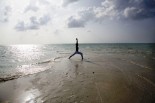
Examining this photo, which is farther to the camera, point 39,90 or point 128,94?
point 39,90

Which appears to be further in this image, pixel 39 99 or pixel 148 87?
pixel 148 87

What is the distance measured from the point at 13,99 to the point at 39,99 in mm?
1194

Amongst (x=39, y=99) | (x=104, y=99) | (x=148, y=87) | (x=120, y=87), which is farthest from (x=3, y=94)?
(x=148, y=87)

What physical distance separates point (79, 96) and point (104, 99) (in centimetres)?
113

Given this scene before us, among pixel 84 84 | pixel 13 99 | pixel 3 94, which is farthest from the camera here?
pixel 84 84

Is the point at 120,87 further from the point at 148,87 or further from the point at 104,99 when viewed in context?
the point at 104,99

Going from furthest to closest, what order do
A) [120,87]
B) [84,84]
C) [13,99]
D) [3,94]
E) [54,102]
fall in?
[84,84] < [120,87] < [3,94] < [13,99] < [54,102]

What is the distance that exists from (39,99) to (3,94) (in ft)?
7.20

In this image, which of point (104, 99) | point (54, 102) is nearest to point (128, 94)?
point (104, 99)

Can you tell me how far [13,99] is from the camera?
6.64 meters

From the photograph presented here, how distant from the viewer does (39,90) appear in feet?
25.6

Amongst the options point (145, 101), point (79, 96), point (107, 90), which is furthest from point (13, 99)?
point (145, 101)

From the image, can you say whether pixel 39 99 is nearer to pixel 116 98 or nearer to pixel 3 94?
pixel 3 94

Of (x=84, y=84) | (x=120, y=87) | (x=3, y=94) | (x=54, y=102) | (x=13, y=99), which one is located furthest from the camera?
(x=84, y=84)
